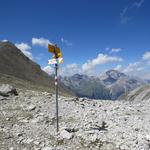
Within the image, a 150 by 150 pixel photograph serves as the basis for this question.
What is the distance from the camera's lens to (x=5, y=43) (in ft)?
589

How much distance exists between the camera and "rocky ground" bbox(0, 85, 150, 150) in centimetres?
1390

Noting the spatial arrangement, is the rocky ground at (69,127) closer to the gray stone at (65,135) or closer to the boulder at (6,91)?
the gray stone at (65,135)

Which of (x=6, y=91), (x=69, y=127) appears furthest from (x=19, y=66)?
(x=69, y=127)

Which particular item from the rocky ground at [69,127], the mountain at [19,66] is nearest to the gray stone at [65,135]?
the rocky ground at [69,127]

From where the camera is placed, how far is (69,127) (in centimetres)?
1622

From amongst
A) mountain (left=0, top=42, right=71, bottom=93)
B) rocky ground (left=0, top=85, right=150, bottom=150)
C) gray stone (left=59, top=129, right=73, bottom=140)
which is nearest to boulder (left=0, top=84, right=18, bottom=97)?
rocky ground (left=0, top=85, right=150, bottom=150)

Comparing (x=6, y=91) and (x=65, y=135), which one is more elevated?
(x=6, y=91)

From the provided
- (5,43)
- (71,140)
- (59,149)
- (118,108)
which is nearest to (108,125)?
(71,140)

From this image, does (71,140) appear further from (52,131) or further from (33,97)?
(33,97)

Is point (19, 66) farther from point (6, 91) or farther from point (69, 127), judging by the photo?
point (69, 127)

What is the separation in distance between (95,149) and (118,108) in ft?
35.4

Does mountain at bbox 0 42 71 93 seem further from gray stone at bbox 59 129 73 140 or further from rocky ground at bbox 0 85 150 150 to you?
gray stone at bbox 59 129 73 140

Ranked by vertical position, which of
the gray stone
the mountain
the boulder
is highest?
the mountain

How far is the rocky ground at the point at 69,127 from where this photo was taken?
13.9 m
